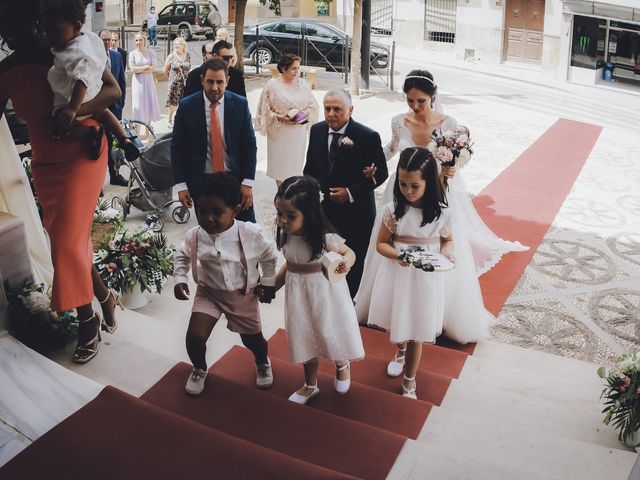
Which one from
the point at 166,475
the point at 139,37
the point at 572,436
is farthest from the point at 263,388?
the point at 139,37

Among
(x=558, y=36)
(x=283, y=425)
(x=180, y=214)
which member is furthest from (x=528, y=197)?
(x=558, y=36)

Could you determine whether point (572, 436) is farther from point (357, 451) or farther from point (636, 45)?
point (636, 45)

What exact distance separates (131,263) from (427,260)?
2.13m

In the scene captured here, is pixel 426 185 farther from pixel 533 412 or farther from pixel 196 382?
pixel 196 382

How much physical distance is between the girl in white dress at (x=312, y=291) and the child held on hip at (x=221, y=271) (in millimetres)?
122

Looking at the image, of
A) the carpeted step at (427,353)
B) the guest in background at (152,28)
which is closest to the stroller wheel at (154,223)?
the carpeted step at (427,353)

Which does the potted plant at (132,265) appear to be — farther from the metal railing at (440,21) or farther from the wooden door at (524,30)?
the metal railing at (440,21)

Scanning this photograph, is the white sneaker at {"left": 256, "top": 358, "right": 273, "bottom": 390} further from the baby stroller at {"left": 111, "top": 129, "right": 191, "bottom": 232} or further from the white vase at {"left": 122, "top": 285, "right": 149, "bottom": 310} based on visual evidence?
the baby stroller at {"left": 111, "top": 129, "right": 191, "bottom": 232}

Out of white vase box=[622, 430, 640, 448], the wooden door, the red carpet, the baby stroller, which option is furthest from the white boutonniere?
the wooden door

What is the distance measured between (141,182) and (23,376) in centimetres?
Answer: 427

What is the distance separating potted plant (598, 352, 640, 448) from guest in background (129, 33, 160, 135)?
336 inches

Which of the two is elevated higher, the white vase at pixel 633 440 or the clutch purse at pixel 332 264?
the clutch purse at pixel 332 264

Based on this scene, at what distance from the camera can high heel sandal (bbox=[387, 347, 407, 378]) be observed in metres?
4.64

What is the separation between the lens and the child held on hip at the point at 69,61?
3.45 metres
